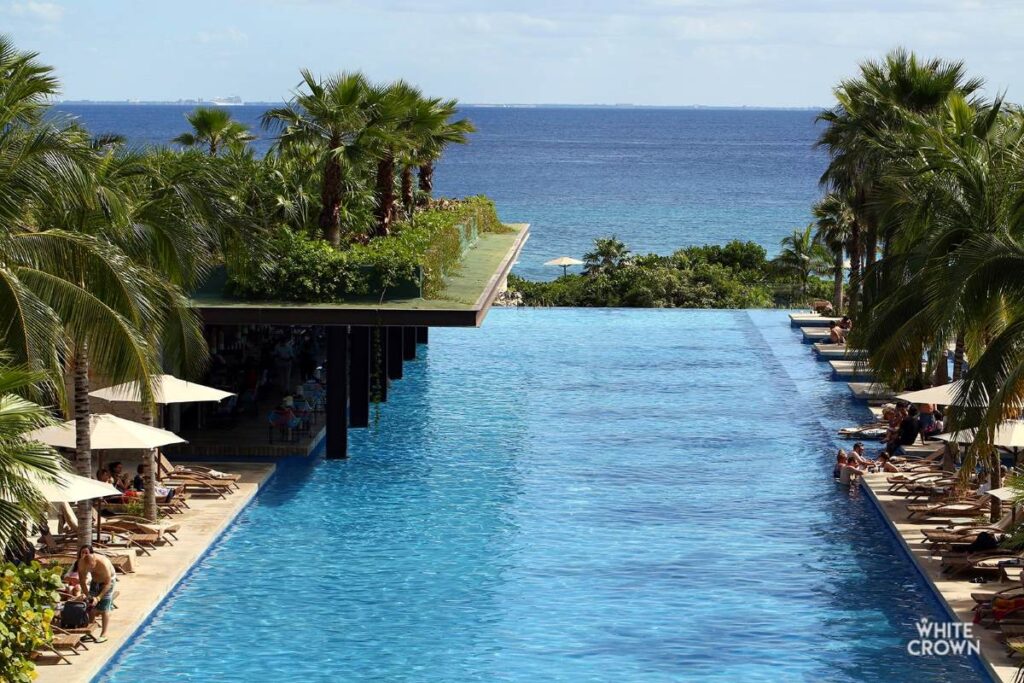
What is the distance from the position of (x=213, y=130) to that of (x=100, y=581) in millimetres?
25379

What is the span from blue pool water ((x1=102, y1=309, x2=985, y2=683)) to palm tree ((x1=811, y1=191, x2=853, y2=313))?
538 inches

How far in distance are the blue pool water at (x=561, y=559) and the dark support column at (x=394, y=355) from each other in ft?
3.89

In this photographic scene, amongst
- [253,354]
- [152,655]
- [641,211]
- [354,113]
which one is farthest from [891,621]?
[641,211]

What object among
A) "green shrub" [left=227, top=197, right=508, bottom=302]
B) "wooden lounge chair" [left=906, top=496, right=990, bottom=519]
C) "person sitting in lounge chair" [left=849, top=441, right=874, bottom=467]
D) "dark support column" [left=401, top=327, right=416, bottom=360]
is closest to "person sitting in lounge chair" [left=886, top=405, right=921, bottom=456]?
"person sitting in lounge chair" [left=849, top=441, right=874, bottom=467]

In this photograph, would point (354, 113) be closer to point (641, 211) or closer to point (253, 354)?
point (253, 354)

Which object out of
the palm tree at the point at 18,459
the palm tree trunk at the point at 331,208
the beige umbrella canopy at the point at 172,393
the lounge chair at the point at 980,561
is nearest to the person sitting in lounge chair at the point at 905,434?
the lounge chair at the point at 980,561

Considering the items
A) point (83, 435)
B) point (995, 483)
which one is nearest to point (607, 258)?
point (995, 483)

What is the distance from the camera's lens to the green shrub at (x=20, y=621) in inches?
567

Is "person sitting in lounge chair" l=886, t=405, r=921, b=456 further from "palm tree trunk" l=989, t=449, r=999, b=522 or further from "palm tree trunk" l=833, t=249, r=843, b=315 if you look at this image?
"palm tree trunk" l=833, t=249, r=843, b=315

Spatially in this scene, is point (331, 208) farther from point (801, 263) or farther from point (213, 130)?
point (801, 263)

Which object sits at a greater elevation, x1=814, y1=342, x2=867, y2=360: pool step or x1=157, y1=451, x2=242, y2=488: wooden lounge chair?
x1=814, y1=342, x2=867, y2=360: pool step

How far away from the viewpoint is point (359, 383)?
99.3 feet

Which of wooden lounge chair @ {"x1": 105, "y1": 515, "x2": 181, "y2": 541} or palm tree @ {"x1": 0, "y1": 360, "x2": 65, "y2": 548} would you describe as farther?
wooden lounge chair @ {"x1": 105, "y1": 515, "x2": 181, "y2": 541}

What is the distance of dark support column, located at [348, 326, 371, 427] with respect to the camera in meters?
29.0
